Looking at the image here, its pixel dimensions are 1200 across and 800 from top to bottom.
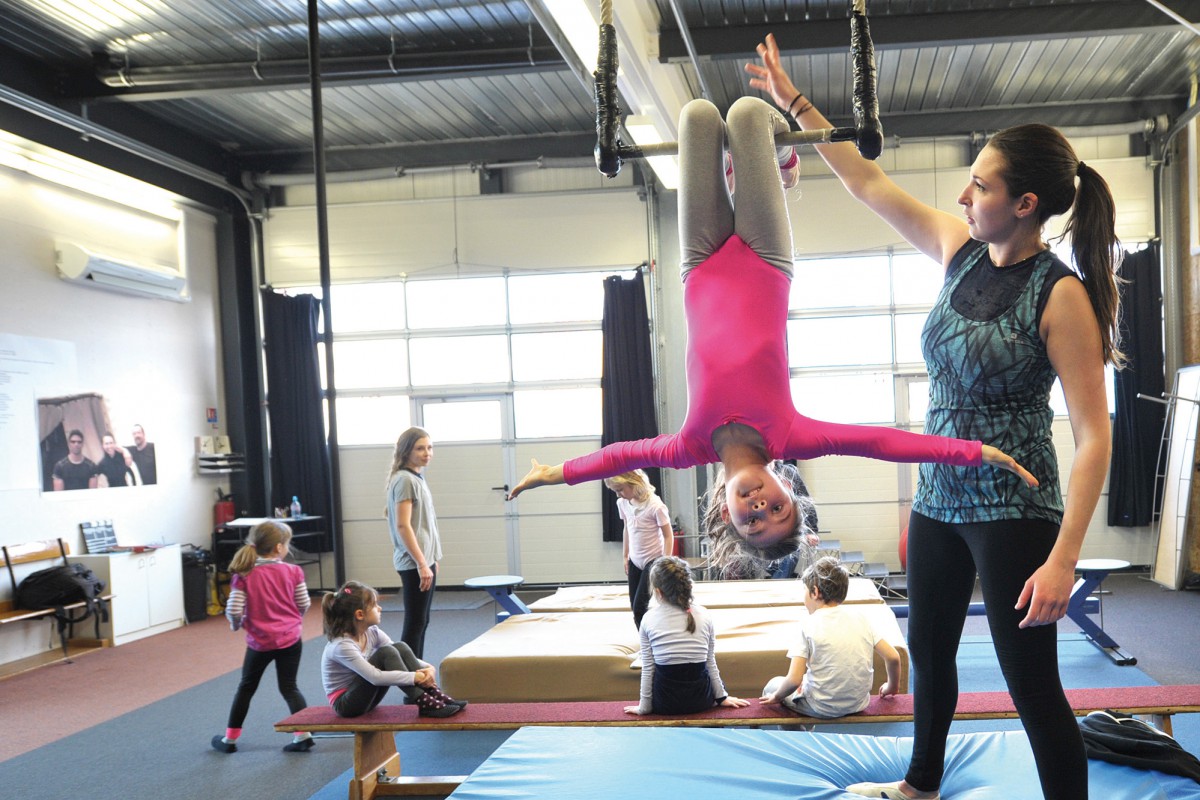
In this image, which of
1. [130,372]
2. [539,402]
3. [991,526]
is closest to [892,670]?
[991,526]

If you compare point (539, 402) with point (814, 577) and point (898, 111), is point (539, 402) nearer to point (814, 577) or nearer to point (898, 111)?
point (898, 111)

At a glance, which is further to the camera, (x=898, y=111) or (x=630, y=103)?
(x=898, y=111)

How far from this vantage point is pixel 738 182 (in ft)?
7.95

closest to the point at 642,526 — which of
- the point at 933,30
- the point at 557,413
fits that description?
the point at 933,30

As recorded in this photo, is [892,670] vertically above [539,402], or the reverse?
[539,402]

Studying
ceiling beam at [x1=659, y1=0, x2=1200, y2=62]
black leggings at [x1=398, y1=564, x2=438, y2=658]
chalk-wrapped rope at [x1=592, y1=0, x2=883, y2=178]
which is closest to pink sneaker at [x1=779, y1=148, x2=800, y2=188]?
chalk-wrapped rope at [x1=592, y1=0, x2=883, y2=178]

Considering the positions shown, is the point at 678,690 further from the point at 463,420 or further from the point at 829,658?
the point at 463,420

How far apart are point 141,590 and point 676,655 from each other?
5.63m

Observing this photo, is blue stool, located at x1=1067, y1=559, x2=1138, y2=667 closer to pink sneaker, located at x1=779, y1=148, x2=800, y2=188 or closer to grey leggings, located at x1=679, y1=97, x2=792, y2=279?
pink sneaker, located at x1=779, y1=148, x2=800, y2=188

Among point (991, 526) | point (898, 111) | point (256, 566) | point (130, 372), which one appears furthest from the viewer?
point (898, 111)

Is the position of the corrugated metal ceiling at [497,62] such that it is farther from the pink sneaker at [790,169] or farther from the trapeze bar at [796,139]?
the trapeze bar at [796,139]

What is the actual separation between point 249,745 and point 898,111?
756 centimetres

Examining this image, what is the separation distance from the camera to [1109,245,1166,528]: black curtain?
825 centimetres

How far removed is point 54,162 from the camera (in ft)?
23.5
